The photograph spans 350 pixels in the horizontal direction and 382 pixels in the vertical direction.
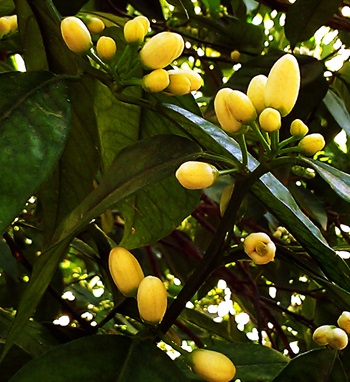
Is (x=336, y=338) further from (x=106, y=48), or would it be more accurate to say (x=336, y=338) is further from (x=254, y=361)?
(x=106, y=48)

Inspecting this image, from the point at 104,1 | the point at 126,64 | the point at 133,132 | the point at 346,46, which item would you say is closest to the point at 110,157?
the point at 133,132

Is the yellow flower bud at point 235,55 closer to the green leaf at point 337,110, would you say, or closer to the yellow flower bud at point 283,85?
the green leaf at point 337,110

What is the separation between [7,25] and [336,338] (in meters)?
0.50

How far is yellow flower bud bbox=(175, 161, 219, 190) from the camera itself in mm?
500

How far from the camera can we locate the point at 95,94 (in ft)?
2.39

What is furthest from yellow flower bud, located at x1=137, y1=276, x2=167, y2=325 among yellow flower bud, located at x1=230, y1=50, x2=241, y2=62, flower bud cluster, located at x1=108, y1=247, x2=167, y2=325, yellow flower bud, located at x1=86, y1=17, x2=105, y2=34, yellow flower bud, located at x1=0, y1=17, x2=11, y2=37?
yellow flower bud, located at x1=230, y1=50, x2=241, y2=62

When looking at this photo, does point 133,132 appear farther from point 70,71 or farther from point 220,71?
point 220,71

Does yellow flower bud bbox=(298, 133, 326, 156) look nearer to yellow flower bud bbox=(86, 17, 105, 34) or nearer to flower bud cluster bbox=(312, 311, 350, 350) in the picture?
flower bud cluster bbox=(312, 311, 350, 350)

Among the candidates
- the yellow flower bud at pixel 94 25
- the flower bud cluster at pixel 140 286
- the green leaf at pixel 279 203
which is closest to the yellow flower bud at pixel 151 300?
the flower bud cluster at pixel 140 286

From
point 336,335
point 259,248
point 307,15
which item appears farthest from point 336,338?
point 307,15

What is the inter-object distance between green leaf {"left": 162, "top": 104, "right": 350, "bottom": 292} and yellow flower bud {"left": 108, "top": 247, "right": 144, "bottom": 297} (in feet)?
0.35

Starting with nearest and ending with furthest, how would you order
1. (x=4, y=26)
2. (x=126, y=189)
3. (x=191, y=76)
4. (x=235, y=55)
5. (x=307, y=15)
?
1. (x=126, y=189)
2. (x=191, y=76)
3. (x=4, y=26)
4. (x=307, y=15)
5. (x=235, y=55)

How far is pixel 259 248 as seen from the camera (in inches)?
20.8

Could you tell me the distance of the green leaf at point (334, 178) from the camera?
0.52 metres
